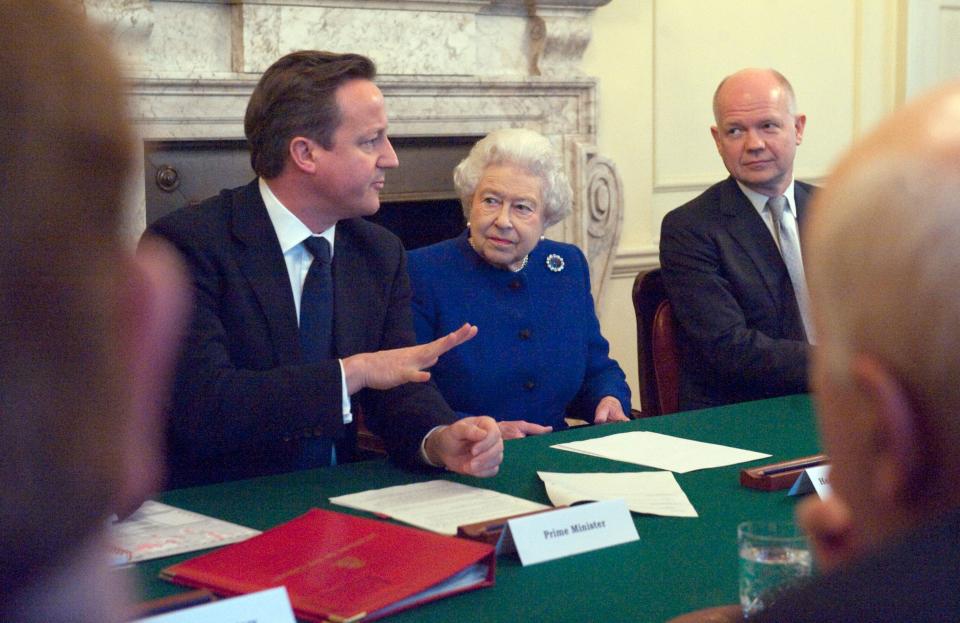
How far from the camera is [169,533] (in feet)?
6.14

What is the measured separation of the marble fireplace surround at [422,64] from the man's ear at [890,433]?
3.66m

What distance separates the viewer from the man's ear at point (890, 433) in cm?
61

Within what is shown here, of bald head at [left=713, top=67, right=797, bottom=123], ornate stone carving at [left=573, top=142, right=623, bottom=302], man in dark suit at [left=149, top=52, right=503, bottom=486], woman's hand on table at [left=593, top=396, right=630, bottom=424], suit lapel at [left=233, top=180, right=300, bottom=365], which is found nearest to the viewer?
man in dark suit at [left=149, top=52, right=503, bottom=486]

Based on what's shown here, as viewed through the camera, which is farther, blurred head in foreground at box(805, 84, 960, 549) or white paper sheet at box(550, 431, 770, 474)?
white paper sheet at box(550, 431, 770, 474)

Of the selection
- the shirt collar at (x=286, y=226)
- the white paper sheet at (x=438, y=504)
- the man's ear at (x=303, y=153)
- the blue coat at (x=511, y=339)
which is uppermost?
the man's ear at (x=303, y=153)

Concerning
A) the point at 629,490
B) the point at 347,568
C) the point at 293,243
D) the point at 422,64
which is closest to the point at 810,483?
the point at 629,490

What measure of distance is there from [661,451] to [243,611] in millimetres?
1239

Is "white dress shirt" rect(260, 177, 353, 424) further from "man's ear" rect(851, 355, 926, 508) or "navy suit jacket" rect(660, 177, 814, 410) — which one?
"man's ear" rect(851, 355, 926, 508)

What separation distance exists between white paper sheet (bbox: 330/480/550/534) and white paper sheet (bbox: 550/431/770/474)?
0.37 metres

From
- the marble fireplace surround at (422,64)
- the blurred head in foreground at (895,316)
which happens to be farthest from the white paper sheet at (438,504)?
the marble fireplace surround at (422,64)

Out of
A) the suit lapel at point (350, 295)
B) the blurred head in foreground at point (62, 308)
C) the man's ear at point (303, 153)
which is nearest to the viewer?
the blurred head in foreground at point (62, 308)

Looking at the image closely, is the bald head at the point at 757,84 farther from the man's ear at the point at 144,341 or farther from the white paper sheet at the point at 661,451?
the man's ear at the point at 144,341

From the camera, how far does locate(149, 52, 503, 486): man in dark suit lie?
245cm

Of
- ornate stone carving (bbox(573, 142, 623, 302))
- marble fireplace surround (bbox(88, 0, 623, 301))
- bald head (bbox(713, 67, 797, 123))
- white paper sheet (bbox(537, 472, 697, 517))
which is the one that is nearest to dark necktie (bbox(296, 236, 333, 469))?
white paper sheet (bbox(537, 472, 697, 517))
